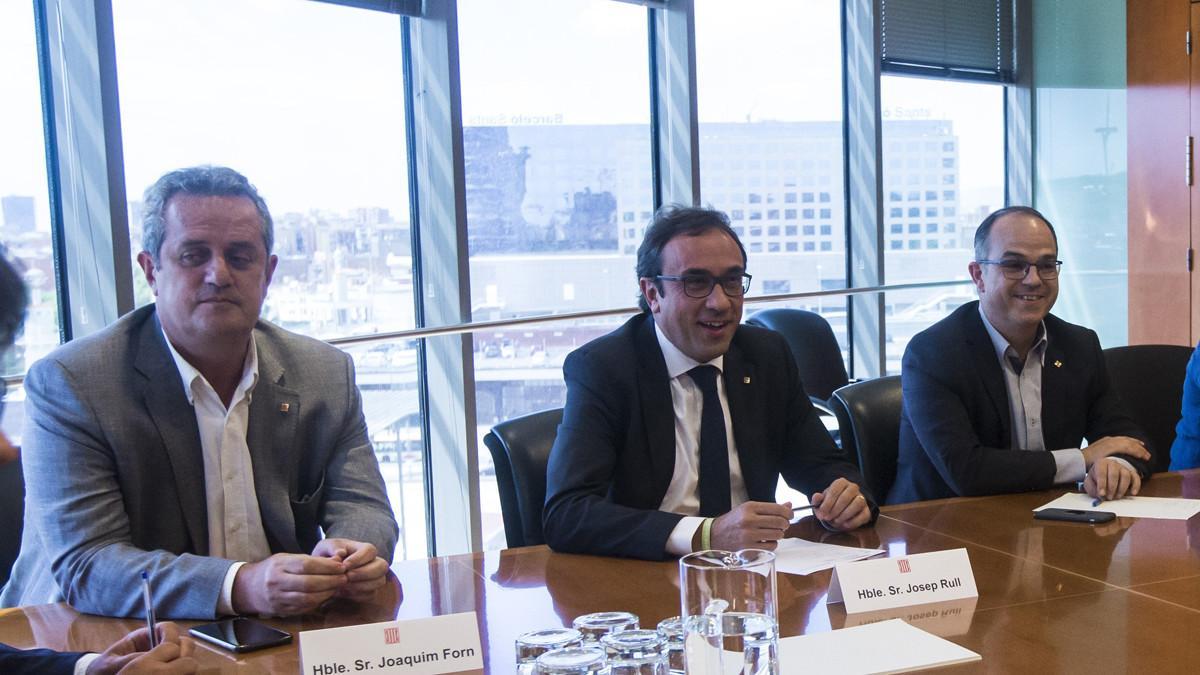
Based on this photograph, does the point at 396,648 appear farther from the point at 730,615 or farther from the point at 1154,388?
the point at 1154,388

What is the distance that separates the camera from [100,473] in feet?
6.69

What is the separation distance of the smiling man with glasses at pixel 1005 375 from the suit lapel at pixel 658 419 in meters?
0.72

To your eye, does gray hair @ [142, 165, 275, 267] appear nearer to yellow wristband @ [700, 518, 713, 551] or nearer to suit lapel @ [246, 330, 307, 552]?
suit lapel @ [246, 330, 307, 552]

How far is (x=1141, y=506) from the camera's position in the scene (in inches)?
96.3

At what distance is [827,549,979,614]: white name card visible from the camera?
1.76m

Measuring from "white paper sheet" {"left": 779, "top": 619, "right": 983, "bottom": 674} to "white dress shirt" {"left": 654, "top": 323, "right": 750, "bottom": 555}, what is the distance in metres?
0.95

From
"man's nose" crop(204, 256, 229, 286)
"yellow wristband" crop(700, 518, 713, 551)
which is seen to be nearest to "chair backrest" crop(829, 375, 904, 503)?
"yellow wristband" crop(700, 518, 713, 551)

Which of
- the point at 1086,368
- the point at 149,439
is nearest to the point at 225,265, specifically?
the point at 149,439

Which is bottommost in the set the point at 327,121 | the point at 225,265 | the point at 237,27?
the point at 225,265

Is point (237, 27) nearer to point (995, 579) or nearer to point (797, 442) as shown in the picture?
point (797, 442)

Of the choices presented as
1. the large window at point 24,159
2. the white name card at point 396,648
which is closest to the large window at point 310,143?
the large window at point 24,159

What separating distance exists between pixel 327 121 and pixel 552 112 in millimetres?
1085

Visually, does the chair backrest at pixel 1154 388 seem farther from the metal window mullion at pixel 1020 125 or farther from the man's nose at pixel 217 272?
the metal window mullion at pixel 1020 125

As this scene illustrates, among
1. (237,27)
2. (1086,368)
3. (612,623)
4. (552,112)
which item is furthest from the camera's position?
(552,112)
